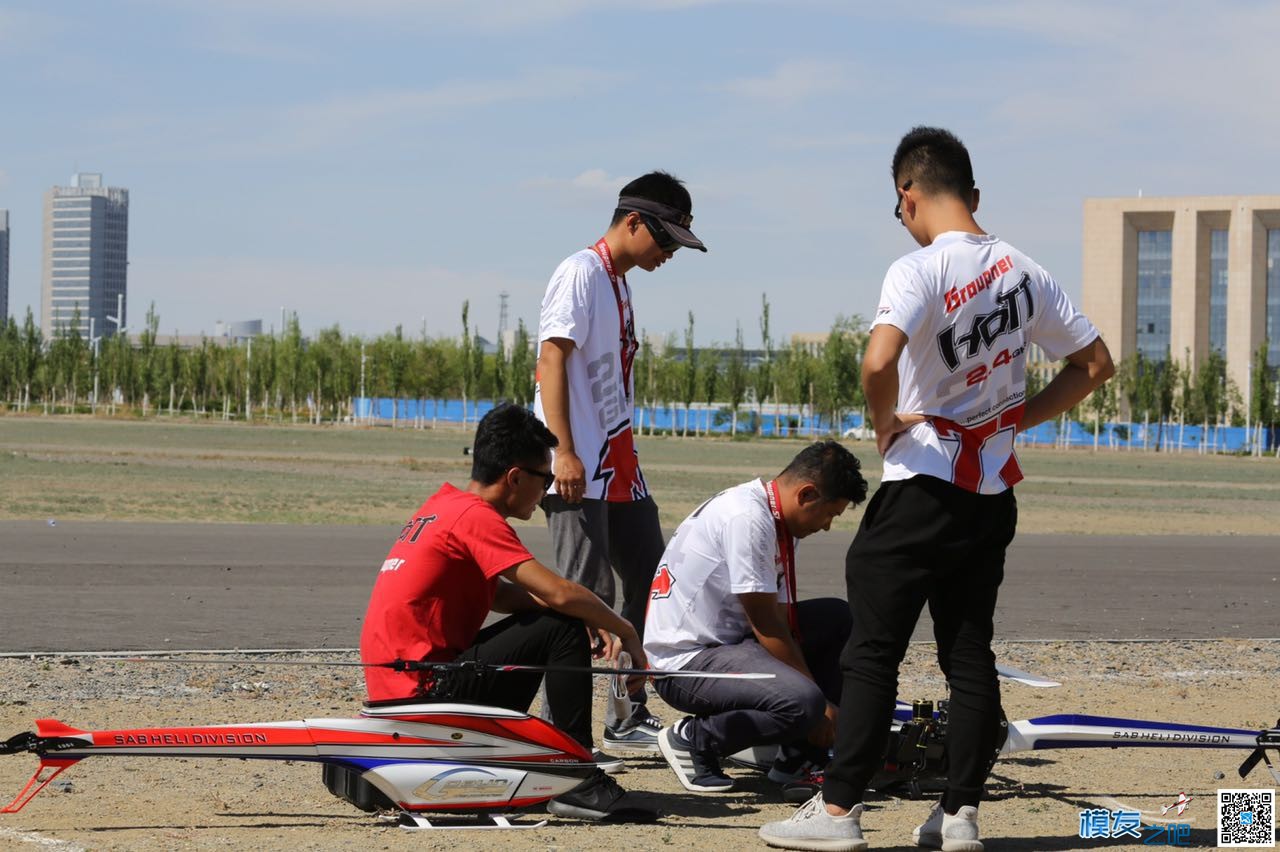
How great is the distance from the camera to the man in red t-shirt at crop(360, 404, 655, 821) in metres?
5.34

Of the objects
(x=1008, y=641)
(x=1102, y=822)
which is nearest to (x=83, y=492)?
(x=1008, y=641)

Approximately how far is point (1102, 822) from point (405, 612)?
2.40m

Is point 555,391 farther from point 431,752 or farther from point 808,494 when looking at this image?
point 431,752

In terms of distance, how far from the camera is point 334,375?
336ft

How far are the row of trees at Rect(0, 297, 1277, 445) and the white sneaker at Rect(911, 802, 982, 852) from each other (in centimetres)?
8114

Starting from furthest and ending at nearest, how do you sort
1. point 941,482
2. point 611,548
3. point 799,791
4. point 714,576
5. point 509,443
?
point 611,548
point 714,576
point 799,791
point 509,443
point 941,482

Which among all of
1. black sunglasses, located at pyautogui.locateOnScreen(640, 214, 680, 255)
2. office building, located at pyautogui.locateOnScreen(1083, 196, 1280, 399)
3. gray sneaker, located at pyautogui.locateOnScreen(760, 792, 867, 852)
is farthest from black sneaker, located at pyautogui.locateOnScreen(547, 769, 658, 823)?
office building, located at pyautogui.locateOnScreen(1083, 196, 1280, 399)

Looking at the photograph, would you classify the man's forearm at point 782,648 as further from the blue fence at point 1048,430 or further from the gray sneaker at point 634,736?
the blue fence at point 1048,430

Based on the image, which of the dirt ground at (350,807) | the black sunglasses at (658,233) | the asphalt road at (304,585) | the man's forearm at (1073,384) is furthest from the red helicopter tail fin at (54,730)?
the asphalt road at (304,585)

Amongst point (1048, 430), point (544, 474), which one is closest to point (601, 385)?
point (544, 474)

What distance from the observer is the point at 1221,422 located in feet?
307

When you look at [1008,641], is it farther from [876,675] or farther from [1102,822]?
[876,675]

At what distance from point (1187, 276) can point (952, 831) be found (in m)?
106

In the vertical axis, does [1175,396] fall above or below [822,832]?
above
